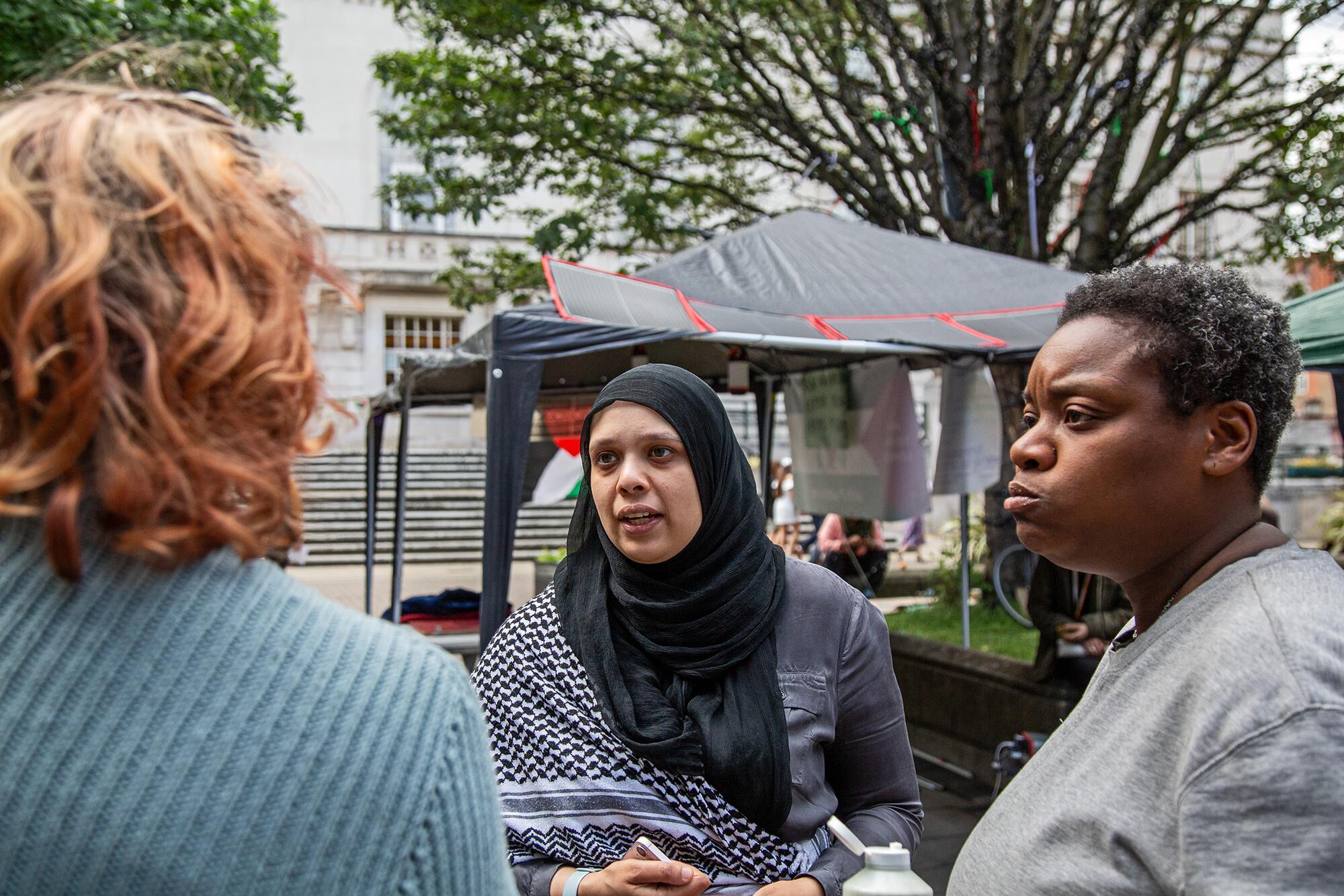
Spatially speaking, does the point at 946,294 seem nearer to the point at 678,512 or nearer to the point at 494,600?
the point at 494,600

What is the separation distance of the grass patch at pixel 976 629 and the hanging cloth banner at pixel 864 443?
1141 millimetres

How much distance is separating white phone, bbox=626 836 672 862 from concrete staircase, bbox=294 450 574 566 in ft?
45.3

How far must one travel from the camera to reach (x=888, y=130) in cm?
1148

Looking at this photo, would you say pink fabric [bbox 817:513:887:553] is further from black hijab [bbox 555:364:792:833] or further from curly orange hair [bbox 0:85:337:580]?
curly orange hair [bbox 0:85:337:580]

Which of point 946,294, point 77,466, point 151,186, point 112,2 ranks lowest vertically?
point 77,466

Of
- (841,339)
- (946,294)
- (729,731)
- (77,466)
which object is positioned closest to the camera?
(77,466)

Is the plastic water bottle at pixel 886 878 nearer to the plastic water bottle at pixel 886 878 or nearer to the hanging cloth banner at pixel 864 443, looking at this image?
the plastic water bottle at pixel 886 878

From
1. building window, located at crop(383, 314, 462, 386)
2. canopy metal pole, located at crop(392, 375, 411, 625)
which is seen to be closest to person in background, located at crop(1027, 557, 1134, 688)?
canopy metal pole, located at crop(392, 375, 411, 625)

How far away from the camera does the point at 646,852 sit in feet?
6.42

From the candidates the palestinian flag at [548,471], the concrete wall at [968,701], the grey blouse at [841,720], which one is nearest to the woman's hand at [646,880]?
the grey blouse at [841,720]

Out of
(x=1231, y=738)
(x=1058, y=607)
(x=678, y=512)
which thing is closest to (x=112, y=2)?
(x=678, y=512)

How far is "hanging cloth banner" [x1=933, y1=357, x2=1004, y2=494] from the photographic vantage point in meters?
6.74

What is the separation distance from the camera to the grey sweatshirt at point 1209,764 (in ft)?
3.30

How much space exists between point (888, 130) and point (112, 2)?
24.9ft
